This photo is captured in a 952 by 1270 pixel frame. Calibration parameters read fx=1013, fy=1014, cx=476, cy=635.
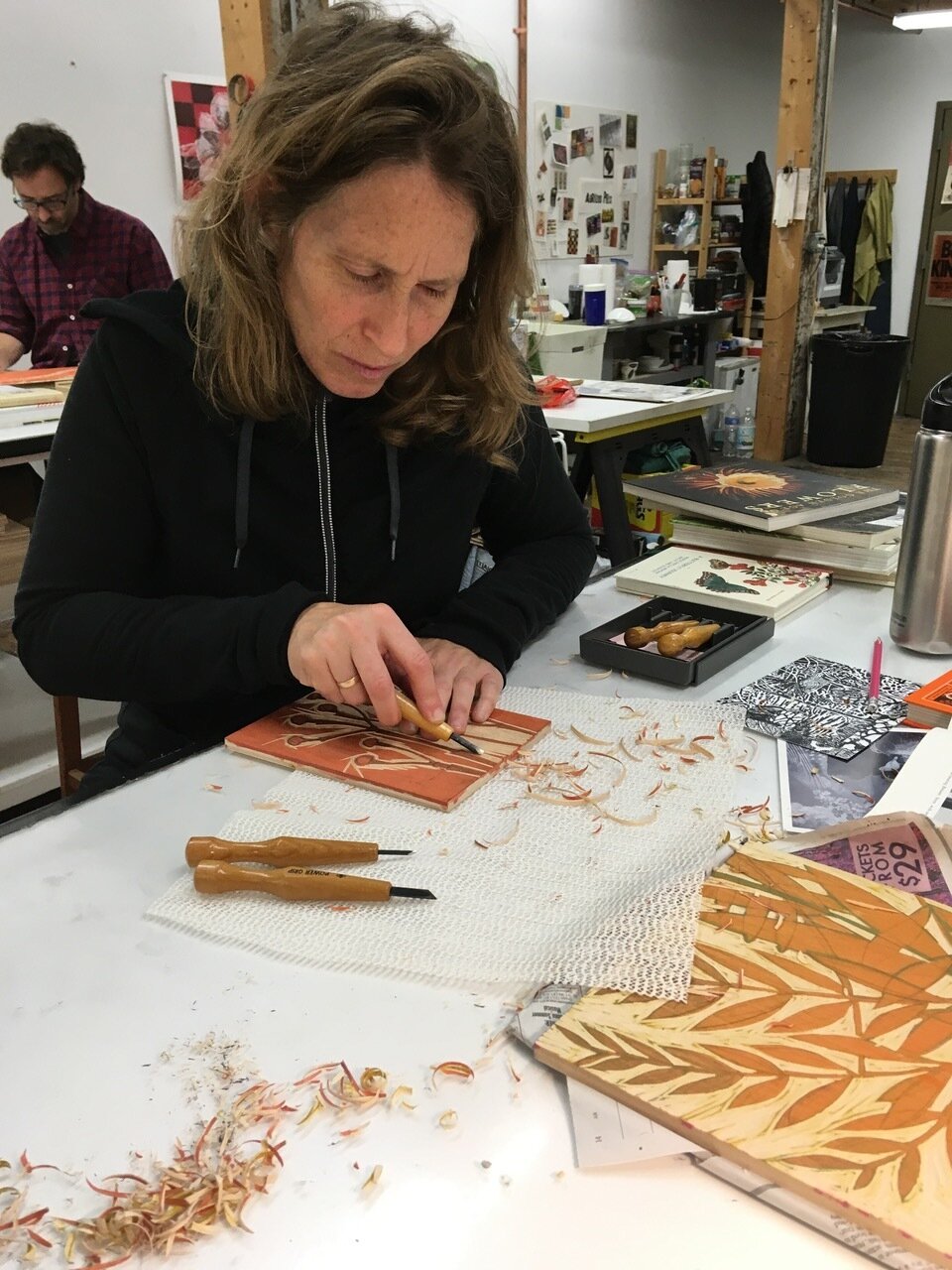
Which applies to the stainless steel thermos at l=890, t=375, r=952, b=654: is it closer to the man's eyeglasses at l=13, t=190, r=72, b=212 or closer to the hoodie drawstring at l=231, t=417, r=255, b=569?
the hoodie drawstring at l=231, t=417, r=255, b=569

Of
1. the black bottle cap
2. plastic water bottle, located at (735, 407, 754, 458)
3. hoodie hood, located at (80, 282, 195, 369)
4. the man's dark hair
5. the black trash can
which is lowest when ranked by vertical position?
plastic water bottle, located at (735, 407, 754, 458)

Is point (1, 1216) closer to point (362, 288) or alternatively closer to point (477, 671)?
point (477, 671)

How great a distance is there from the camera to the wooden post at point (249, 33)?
2.60 meters

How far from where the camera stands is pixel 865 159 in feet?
22.0

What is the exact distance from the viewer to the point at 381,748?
0.88 metres

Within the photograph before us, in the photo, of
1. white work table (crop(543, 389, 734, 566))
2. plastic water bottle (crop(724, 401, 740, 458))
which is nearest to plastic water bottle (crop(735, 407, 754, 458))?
plastic water bottle (crop(724, 401, 740, 458))

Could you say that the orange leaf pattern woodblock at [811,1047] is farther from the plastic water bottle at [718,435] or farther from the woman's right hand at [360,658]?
the plastic water bottle at [718,435]

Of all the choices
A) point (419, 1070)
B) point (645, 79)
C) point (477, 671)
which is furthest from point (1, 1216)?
point (645, 79)

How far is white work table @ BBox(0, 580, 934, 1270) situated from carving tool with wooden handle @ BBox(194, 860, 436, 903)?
0.14ft

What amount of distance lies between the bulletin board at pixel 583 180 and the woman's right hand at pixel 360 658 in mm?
4459

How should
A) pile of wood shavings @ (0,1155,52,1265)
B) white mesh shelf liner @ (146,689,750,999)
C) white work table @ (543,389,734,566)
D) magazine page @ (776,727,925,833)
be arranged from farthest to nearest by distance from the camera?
white work table @ (543,389,734,566) → magazine page @ (776,727,925,833) → white mesh shelf liner @ (146,689,750,999) → pile of wood shavings @ (0,1155,52,1265)

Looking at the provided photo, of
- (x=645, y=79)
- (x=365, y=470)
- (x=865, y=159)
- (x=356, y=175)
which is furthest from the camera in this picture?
(x=865, y=159)

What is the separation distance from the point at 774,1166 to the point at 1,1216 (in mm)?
349

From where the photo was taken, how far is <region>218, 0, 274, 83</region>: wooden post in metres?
2.60
